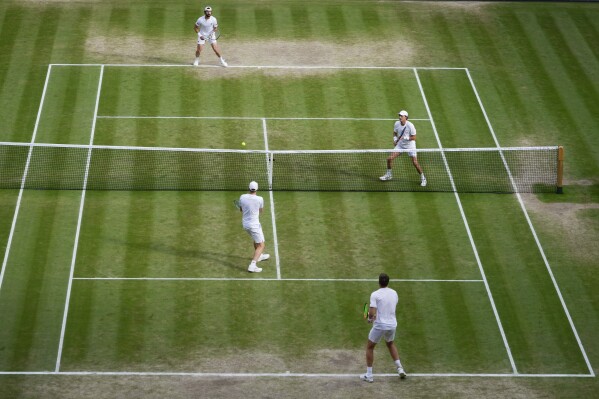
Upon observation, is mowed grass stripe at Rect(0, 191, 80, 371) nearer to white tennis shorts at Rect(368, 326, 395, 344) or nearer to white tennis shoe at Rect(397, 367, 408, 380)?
white tennis shorts at Rect(368, 326, 395, 344)

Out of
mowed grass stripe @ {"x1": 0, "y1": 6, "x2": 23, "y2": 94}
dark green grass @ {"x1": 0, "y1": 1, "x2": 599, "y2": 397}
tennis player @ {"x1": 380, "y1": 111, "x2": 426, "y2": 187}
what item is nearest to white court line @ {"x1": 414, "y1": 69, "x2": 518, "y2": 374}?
dark green grass @ {"x1": 0, "y1": 1, "x2": 599, "y2": 397}

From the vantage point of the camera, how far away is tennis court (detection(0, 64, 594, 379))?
2694 centimetres

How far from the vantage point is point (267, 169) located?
33844mm

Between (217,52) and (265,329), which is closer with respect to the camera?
(265,329)

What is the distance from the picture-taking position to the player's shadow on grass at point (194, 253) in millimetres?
30141

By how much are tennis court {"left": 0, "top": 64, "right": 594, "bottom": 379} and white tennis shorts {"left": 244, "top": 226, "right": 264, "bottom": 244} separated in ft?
2.68

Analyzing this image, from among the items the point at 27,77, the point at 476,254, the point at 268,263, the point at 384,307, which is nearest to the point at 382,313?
the point at 384,307

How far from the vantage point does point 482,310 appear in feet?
93.9

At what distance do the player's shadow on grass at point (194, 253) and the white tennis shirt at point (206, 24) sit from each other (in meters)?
10.1

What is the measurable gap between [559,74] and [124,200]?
14.8 meters

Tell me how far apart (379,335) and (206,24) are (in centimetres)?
1594

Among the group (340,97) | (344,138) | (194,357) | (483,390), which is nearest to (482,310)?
(483,390)

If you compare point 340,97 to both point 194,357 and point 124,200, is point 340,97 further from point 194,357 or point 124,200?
point 194,357

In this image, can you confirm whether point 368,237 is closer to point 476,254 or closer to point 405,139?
point 476,254
